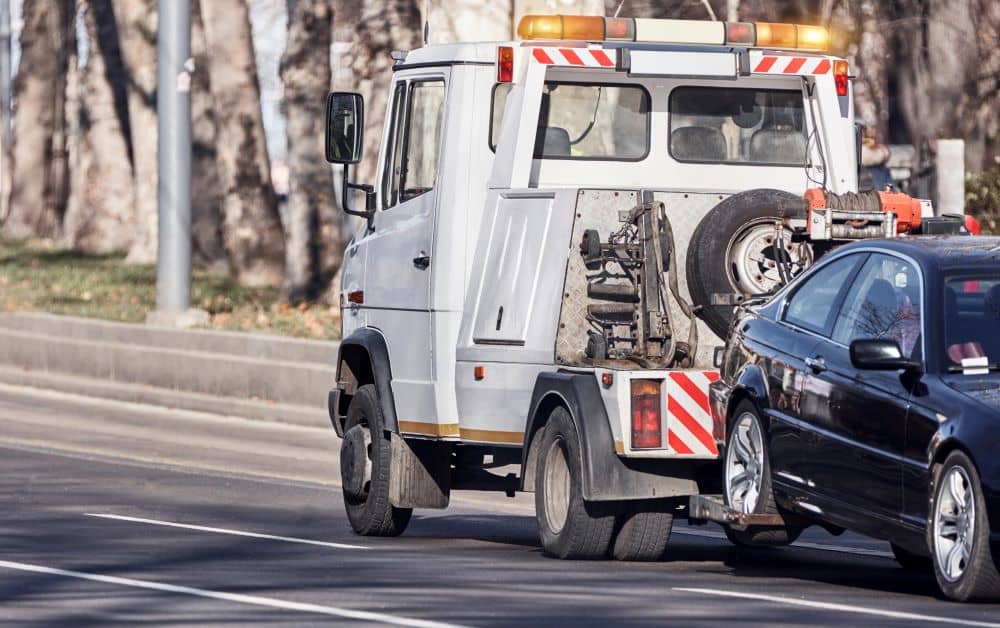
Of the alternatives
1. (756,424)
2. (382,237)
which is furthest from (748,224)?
(382,237)

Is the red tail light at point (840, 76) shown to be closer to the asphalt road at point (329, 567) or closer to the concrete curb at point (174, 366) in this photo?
the asphalt road at point (329, 567)

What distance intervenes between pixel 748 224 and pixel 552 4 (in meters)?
8.20

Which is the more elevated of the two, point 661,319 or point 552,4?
point 552,4

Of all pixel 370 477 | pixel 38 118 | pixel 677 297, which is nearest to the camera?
pixel 677 297

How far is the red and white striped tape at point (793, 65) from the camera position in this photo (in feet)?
39.8

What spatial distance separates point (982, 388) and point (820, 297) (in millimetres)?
1513

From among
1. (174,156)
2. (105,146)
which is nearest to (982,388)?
(174,156)

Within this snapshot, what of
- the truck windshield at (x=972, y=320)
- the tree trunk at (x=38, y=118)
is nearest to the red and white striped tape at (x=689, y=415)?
the truck windshield at (x=972, y=320)

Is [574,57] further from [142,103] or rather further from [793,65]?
[142,103]

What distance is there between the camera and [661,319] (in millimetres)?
10938

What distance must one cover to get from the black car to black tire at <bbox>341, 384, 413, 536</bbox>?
8.21 ft

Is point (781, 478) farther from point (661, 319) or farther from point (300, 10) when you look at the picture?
point (300, 10)

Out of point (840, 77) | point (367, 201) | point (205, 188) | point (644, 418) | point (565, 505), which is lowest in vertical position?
point (565, 505)

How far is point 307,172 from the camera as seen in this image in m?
28.1
